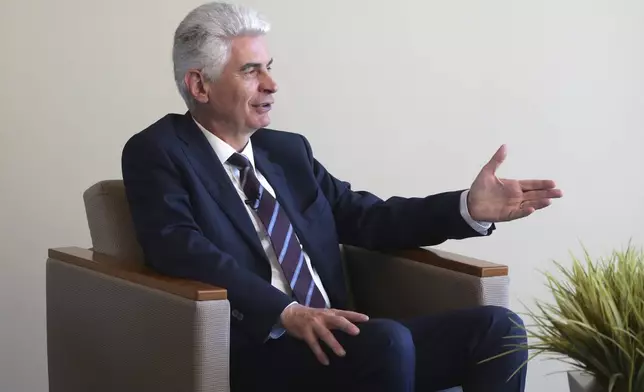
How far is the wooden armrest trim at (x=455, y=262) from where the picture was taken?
2158mm

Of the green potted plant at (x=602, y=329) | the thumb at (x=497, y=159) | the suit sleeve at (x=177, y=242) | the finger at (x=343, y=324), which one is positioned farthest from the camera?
the thumb at (x=497, y=159)

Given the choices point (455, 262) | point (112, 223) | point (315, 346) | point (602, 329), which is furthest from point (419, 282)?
point (602, 329)

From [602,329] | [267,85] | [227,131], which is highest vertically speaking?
[267,85]

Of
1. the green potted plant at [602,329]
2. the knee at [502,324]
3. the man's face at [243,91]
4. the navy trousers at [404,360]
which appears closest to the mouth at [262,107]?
the man's face at [243,91]

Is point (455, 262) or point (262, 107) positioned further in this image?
point (262, 107)

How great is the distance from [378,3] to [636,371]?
2.02 m

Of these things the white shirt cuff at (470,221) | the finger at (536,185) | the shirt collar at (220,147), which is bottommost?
the white shirt cuff at (470,221)

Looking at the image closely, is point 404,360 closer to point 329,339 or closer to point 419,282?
point 329,339

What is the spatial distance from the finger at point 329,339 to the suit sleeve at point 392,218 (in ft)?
1.89

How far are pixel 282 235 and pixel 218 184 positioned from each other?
19cm

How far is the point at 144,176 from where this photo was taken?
2184mm

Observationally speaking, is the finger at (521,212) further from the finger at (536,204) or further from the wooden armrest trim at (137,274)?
the wooden armrest trim at (137,274)

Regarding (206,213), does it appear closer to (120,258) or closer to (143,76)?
(120,258)

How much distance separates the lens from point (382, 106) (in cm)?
319
